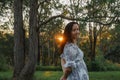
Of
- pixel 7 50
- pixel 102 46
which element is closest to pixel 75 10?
pixel 7 50

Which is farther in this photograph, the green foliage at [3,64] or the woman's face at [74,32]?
the green foliage at [3,64]

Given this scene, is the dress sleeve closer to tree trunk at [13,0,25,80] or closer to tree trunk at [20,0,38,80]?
tree trunk at [20,0,38,80]

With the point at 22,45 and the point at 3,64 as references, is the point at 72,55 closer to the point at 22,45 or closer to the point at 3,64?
the point at 22,45

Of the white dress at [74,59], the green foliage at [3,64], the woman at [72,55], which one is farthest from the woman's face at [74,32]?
the green foliage at [3,64]

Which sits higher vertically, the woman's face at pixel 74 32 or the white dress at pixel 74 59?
the woman's face at pixel 74 32

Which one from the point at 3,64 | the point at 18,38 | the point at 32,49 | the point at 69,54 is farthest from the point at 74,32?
the point at 3,64

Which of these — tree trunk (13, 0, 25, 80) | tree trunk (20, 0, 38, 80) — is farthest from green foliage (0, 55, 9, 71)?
tree trunk (20, 0, 38, 80)

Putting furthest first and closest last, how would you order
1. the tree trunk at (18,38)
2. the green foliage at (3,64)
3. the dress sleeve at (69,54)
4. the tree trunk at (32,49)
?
the green foliage at (3,64)
the tree trunk at (18,38)
the tree trunk at (32,49)
the dress sleeve at (69,54)

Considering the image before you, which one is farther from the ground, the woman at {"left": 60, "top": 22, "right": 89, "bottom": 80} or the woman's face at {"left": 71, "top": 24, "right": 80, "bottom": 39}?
the woman's face at {"left": 71, "top": 24, "right": 80, "bottom": 39}

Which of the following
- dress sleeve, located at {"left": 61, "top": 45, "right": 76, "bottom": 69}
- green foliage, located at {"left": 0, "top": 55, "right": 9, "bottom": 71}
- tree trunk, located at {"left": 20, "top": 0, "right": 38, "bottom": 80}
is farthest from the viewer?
green foliage, located at {"left": 0, "top": 55, "right": 9, "bottom": 71}

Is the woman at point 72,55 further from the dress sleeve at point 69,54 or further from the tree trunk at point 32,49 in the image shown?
the tree trunk at point 32,49

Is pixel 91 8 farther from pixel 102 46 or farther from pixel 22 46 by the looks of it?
pixel 102 46

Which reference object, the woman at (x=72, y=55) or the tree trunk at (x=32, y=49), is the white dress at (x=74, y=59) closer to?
the woman at (x=72, y=55)

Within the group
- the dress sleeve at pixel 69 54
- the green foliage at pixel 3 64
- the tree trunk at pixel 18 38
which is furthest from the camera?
the green foliage at pixel 3 64
